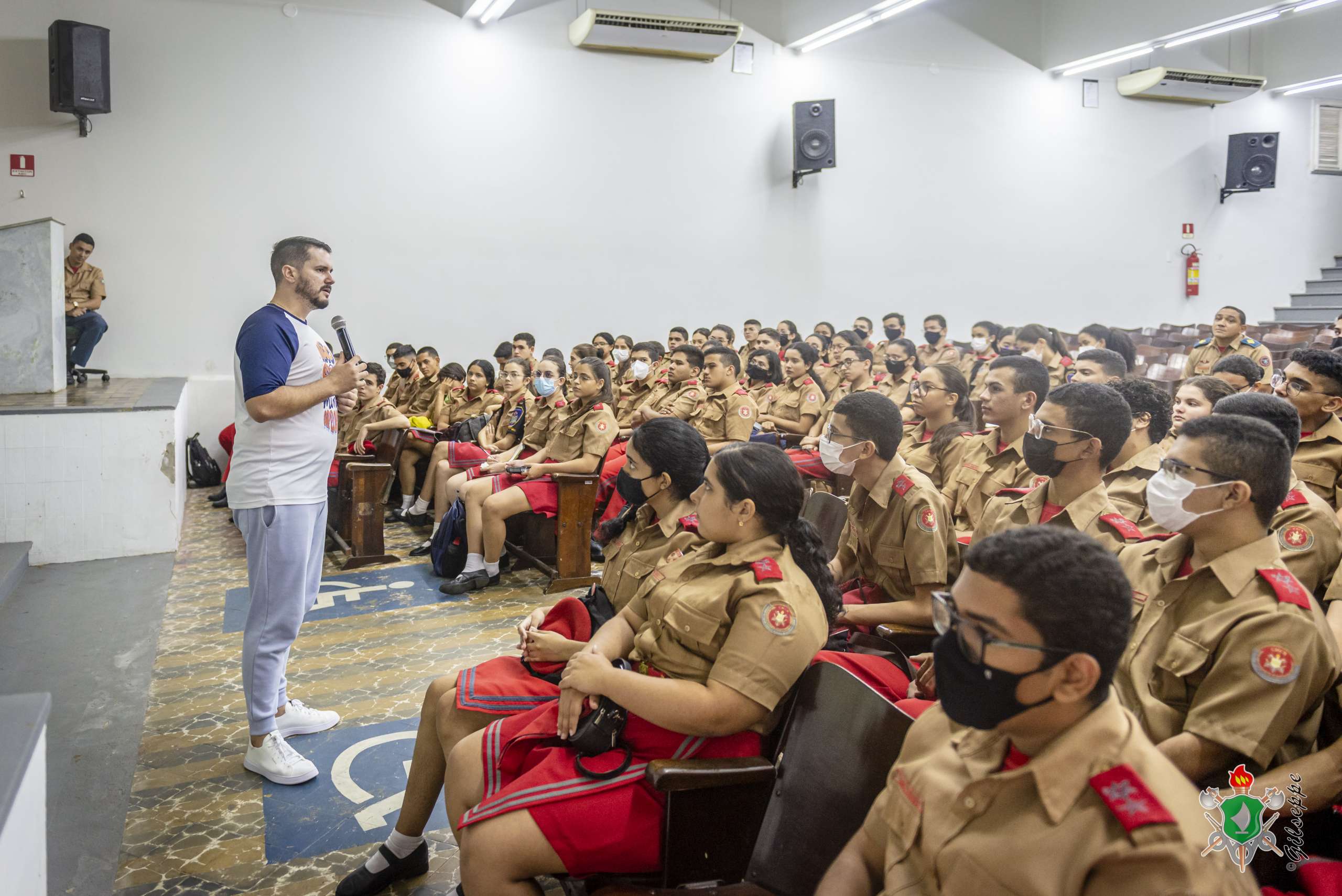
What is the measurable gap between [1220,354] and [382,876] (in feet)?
22.1

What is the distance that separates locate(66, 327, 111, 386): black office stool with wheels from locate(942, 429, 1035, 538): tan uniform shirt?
20.8ft

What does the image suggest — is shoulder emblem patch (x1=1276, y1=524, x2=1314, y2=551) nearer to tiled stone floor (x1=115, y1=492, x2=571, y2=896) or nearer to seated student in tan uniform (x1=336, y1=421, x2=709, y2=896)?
seated student in tan uniform (x1=336, y1=421, x2=709, y2=896)

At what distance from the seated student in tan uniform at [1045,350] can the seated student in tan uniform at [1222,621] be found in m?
5.14

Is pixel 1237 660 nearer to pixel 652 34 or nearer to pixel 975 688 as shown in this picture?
pixel 975 688

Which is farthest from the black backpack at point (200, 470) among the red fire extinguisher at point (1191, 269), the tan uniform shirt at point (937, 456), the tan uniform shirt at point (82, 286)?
the red fire extinguisher at point (1191, 269)

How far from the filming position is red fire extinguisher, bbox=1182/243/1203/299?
468 inches

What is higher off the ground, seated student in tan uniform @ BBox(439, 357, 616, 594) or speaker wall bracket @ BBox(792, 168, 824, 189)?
speaker wall bracket @ BBox(792, 168, 824, 189)

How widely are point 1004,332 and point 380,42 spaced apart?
6.46 m

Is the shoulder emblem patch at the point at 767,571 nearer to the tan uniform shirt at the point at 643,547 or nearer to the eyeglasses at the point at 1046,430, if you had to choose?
the tan uniform shirt at the point at 643,547

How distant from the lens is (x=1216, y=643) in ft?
4.63

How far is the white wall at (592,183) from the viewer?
25.3 ft

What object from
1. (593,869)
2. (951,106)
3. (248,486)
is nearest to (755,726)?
(593,869)

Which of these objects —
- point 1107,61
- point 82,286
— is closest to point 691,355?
point 82,286

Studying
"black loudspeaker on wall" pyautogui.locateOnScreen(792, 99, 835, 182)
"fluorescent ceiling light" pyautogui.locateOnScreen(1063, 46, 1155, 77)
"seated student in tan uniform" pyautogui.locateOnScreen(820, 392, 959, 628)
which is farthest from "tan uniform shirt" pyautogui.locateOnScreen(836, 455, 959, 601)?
"fluorescent ceiling light" pyautogui.locateOnScreen(1063, 46, 1155, 77)
